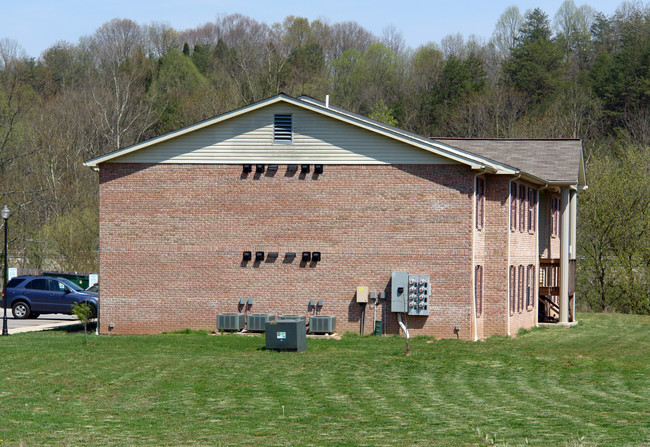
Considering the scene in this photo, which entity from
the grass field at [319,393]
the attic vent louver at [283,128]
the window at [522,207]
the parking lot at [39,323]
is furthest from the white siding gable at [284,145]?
the parking lot at [39,323]

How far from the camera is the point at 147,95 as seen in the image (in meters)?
84.9

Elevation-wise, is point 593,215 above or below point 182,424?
above

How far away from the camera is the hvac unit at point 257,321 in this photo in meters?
30.5

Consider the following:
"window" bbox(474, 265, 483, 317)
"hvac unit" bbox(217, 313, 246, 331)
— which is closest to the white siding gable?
"window" bbox(474, 265, 483, 317)

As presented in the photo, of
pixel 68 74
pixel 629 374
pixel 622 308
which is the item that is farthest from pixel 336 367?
pixel 68 74

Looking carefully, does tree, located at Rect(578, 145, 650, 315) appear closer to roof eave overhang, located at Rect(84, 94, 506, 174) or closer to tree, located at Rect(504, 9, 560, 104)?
roof eave overhang, located at Rect(84, 94, 506, 174)

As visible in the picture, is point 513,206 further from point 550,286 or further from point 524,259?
point 550,286

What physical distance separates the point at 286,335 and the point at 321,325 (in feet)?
14.1

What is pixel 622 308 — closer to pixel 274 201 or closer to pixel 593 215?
pixel 593 215

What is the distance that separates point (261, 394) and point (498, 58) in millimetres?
88364

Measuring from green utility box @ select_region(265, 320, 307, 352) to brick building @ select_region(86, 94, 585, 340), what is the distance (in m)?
4.71

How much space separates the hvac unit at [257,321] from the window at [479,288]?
22.6 feet

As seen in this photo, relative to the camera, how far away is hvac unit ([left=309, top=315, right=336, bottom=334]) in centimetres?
3017

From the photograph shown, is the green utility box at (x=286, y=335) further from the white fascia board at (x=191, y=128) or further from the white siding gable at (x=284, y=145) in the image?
the white fascia board at (x=191, y=128)
